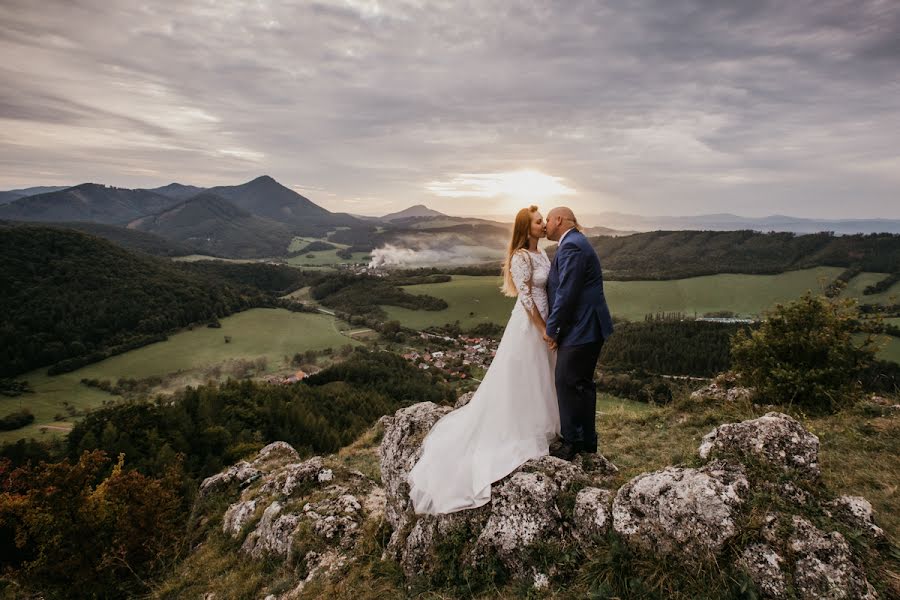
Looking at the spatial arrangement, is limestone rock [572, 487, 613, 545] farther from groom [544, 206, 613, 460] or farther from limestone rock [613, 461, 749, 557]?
groom [544, 206, 613, 460]

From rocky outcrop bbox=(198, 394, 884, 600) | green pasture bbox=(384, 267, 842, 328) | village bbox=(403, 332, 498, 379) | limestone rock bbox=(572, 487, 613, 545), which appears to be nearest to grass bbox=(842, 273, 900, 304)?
green pasture bbox=(384, 267, 842, 328)

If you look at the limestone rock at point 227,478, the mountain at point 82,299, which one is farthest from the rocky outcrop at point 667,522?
the mountain at point 82,299

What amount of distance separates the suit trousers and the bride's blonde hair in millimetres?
1408

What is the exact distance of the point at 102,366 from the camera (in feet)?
281

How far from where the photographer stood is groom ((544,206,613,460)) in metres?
5.83

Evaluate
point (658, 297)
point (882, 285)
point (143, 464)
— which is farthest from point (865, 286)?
point (143, 464)

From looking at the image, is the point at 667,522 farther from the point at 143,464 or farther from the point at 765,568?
the point at 143,464

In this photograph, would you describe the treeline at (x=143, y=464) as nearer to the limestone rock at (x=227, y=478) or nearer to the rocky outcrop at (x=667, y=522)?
the limestone rock at (x=227, y=478)

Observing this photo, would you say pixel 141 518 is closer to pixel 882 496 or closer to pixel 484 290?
pixel 882 496

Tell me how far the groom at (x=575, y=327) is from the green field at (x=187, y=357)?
260ft

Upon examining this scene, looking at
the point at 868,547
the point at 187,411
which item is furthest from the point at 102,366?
the point at 868,547

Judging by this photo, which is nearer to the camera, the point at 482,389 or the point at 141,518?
the point at 482,389

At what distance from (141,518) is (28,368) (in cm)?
11124

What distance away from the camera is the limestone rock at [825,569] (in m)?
3.47
